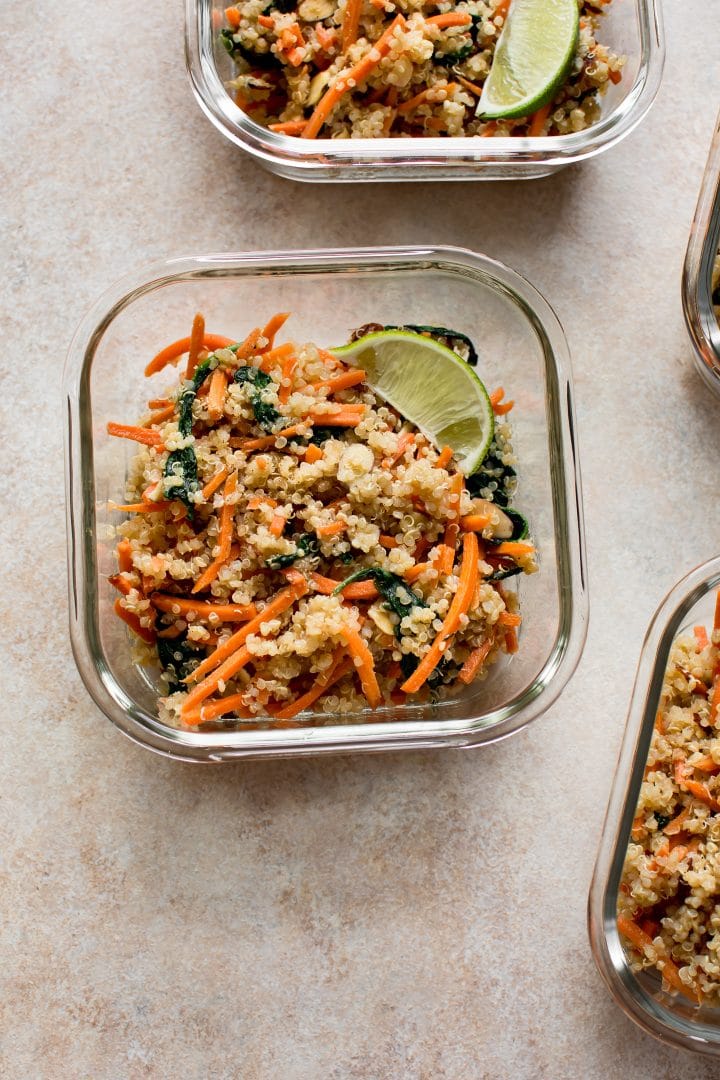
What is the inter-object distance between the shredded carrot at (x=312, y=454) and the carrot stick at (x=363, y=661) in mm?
278

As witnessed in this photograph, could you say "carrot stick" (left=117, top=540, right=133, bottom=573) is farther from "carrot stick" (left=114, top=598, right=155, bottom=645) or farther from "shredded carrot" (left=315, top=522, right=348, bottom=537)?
"shredded carrot" (left=315, top=522, right=348, bottom=537)

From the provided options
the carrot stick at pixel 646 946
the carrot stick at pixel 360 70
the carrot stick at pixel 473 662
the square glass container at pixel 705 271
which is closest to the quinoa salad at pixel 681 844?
the carrot stick at pixel 646 946

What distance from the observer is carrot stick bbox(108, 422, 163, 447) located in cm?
159

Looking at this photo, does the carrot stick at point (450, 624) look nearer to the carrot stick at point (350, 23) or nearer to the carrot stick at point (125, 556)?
the carrot stick at point (125, 556)

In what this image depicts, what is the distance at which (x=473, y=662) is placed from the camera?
1600 millimetres

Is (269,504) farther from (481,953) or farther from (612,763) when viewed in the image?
(481,953)

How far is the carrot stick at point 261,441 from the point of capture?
61.0 inches

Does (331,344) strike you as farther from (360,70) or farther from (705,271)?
(705,271)

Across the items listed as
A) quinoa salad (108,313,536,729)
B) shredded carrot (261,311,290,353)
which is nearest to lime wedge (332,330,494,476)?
quinoa salad (108,313,536,729)

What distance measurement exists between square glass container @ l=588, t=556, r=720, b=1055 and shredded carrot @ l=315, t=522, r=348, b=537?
1.92ft

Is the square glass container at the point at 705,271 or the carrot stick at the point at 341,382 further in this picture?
the square glass container at the point at 705,271

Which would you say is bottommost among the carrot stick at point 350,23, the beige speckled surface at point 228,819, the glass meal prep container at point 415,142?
the beige speckled surface at point 228,819

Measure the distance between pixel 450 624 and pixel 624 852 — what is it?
505mm

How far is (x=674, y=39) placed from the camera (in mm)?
1918
